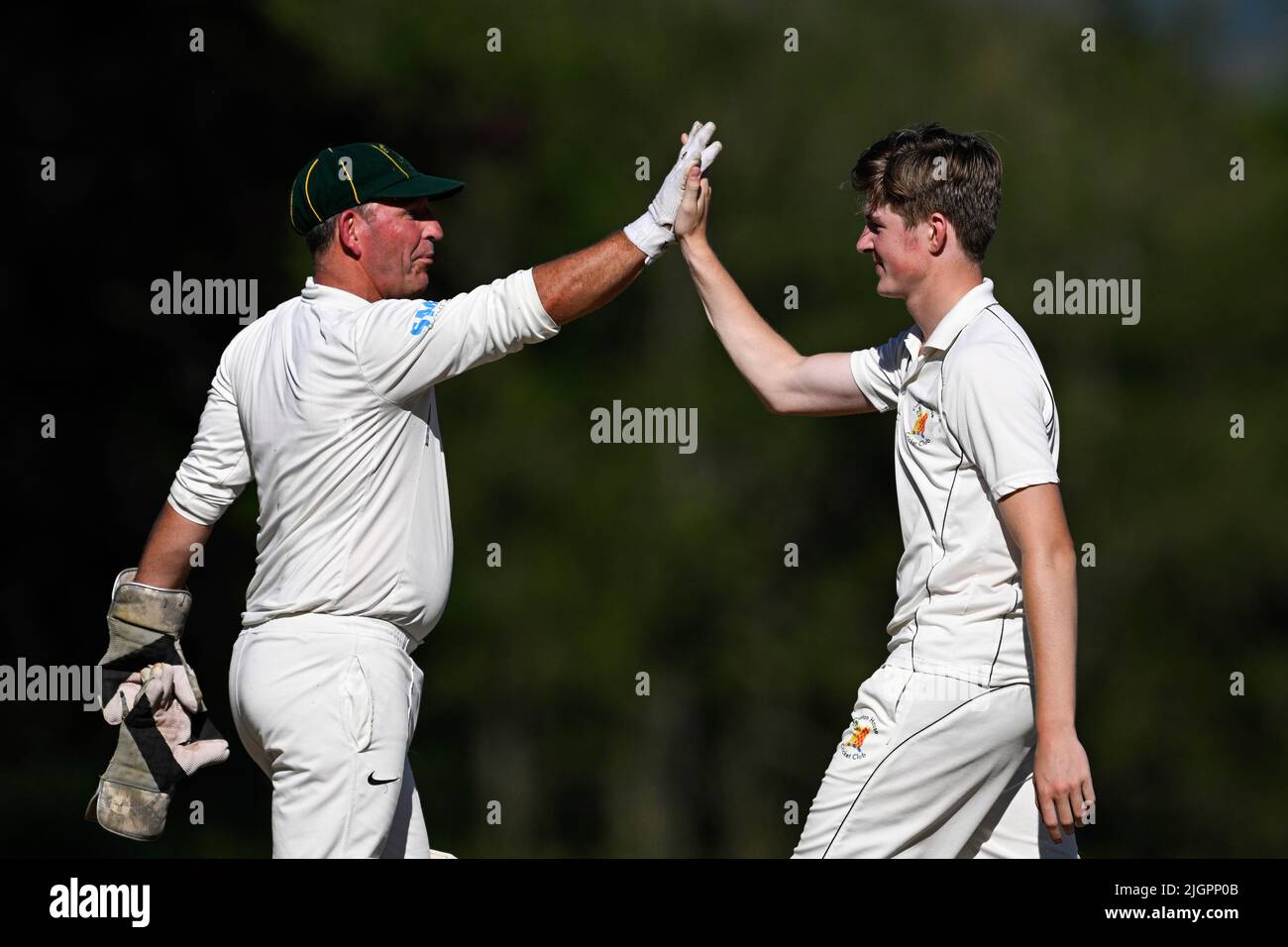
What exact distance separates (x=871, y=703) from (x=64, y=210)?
44.0ft

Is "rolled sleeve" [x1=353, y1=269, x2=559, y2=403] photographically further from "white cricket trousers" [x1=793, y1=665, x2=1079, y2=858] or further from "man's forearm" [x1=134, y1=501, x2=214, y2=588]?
"white cricket trousers" [x1=793, y1=665, x2=1079, y2=858]

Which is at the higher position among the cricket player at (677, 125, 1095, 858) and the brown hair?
the brown hair

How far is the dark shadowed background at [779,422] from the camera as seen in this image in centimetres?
2194

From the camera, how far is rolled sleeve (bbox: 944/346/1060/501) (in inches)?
178

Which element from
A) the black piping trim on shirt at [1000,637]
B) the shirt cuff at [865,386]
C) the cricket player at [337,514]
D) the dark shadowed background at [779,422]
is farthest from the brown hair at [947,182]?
the dark shadowed background at [779,422]

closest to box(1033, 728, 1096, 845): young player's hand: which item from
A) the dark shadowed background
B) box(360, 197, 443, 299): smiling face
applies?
box(360, 197, 443, 299): smiling face

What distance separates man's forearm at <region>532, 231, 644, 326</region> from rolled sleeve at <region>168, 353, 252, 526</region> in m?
1.05

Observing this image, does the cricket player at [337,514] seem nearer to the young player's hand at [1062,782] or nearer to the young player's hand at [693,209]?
the young player's hand at [693,209]

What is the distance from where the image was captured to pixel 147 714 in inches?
209

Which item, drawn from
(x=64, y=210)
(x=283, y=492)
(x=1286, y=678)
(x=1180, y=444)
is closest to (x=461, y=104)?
(x=64, y=210)

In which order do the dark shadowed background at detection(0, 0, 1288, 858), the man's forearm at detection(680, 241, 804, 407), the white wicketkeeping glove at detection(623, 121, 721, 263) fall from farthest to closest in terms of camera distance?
1. the dark shadowed background at detection(0, 0, 1288, 858)
2. the man's forearm at detection(680, 241, 804, 407)
3. the white wicketkeeping glove at detection(623, 121, 721, 263)

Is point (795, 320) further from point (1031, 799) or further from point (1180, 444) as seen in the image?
point (1031, 799)

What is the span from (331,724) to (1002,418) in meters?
1.93

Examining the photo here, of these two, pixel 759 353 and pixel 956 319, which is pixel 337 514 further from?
pixel 956 319
